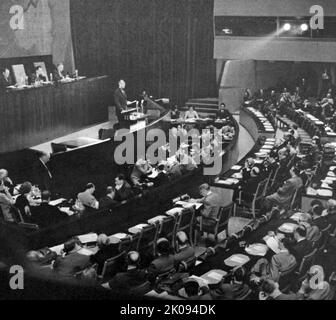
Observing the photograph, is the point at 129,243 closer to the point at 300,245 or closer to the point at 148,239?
the point at 148,239

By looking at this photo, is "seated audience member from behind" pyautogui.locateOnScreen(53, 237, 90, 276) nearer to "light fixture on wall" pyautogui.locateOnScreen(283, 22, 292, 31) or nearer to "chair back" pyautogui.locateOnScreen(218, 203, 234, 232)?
"chair back" pyautogui.locateOnScreen(218, 203, 234, 232)

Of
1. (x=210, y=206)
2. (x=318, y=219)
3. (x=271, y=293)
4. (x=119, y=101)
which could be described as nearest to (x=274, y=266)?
(x=271, y=293)

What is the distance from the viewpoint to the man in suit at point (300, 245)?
6.52 m

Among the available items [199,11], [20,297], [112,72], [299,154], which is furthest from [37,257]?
[199,11]

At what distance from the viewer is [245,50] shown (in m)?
20.7

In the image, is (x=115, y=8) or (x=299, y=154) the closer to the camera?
(x=299, y=154)

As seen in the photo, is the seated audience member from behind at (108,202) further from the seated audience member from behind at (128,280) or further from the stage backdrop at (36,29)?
the stage backdrop at (36,29)

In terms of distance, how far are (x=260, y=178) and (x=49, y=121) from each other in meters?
6.38

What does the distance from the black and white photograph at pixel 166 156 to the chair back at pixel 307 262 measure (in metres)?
0.01

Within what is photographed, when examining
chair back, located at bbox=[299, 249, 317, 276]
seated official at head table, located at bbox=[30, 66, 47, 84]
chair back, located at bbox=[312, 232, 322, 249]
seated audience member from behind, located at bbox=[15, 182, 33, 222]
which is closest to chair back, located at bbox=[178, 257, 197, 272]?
chair back, located at bbox=[299, 249, 317, 276]

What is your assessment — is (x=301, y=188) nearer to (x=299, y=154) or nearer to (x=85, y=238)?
(x=299, y=154)

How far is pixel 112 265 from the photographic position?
248 inches

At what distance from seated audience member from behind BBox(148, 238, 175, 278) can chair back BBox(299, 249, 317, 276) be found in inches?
62.4

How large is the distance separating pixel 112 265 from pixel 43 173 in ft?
12.3
